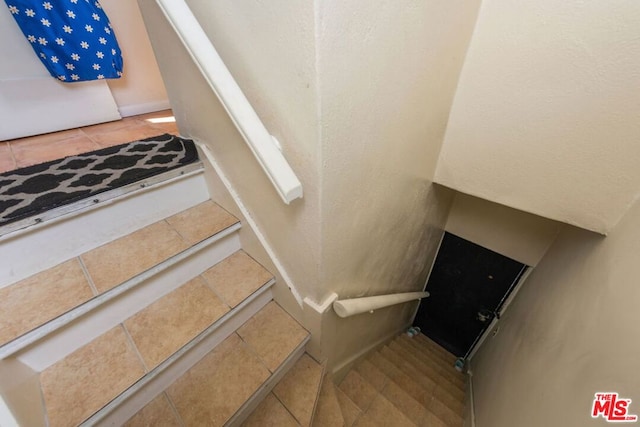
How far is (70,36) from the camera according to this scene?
5.35 feet

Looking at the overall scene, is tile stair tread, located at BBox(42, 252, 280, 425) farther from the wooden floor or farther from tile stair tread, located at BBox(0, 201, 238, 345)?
the wooden floor

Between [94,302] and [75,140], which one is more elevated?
[75,140]

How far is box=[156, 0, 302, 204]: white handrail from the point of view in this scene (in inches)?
24.5

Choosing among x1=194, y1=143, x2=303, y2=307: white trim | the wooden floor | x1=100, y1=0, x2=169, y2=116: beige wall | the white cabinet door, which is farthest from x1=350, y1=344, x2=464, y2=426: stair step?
x1=100, y1=0, x2=169, y2=116: beige wall

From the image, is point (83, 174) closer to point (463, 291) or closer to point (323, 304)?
point (323, 304)

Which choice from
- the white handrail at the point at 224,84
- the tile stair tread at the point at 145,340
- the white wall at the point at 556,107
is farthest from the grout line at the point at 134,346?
the white wall at the point at 556,107

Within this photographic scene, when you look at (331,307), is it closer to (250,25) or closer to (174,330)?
(174,330)

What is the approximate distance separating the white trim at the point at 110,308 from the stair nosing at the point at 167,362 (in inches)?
10.4

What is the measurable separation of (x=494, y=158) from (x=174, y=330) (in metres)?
1.59

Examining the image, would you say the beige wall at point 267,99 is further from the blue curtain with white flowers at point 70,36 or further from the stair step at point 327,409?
the blue curtain with white flowers at point 70,36

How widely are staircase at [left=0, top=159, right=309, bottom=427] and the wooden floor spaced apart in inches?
28.4

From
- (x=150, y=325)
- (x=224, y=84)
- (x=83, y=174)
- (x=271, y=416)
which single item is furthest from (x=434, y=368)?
(x=83, y=174)

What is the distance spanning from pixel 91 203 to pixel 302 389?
1.17m

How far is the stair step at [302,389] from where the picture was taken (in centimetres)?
103
